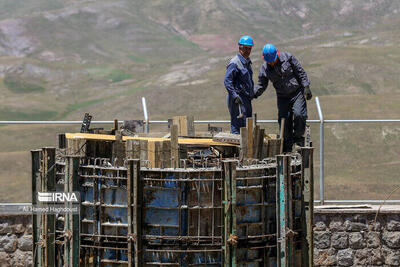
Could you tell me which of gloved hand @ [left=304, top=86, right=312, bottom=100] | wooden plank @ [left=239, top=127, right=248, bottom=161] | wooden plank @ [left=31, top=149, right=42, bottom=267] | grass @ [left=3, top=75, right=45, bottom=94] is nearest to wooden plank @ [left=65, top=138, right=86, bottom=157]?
wooden plank @ [left=31, top=149, right=42, bottom=267]

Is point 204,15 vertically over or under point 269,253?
over

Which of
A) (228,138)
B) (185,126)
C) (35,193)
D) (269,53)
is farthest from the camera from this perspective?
(269,53)

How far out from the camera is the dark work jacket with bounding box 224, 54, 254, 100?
13773 mm

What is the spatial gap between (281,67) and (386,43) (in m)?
61.8

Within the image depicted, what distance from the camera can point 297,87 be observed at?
46.4 feet

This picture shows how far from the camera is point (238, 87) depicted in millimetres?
14000

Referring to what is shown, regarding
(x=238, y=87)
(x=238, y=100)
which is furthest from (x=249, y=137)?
(x=238, y=87)

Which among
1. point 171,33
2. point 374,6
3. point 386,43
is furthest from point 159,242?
point 374,6

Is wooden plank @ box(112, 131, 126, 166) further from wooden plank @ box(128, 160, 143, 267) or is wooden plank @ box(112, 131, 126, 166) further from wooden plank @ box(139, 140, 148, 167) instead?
wooden plank @ box(128, 160, 143, 267)

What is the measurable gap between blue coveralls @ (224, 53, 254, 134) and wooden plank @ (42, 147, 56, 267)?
3820 millimetres

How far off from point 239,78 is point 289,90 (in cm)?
97

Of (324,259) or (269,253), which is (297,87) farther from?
(269,253)

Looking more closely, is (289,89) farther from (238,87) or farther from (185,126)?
(185,126)

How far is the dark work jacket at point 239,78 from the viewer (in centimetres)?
1377
